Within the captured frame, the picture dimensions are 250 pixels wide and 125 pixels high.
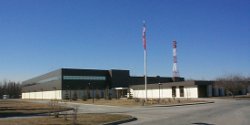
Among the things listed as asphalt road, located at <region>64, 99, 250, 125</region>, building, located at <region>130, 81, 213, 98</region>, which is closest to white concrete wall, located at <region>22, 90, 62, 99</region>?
building, located at <region>130, 81, 213, 98</region>

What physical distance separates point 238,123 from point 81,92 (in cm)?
8232

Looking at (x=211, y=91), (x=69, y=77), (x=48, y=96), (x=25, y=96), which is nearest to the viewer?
(x=211, y=91)

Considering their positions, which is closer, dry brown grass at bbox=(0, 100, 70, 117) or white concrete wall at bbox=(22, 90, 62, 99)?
dry brown grass at bbox=(0, 100, 70, 117)

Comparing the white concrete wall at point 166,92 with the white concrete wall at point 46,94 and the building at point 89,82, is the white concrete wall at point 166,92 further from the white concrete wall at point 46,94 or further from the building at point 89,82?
the white concrete wall at point 46,94

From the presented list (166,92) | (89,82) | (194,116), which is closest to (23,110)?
(194,116)

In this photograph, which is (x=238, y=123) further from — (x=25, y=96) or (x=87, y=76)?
(x=25, y=96)

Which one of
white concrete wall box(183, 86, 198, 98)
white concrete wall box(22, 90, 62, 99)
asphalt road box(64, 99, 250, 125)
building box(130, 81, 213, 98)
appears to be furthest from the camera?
white concrete wall box(22, 90, 62, 99)

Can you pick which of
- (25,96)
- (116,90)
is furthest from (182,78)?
(25,96)

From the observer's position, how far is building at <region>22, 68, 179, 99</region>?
3880 inches

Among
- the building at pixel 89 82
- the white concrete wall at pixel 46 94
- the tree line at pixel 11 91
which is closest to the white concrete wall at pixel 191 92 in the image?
the building at pixel 89 82

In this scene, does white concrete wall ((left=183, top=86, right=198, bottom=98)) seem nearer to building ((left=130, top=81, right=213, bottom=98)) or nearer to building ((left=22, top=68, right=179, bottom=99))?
building ((left=130, top=81, right=213, bottom=98))

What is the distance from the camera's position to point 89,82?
334 ft

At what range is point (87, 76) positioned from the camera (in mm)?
101688

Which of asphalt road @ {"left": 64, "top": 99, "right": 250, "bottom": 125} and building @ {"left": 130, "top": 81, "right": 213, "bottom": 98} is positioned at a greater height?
building @ {"left": 130, "top": 81, "right": 213, "bottom": 98}
